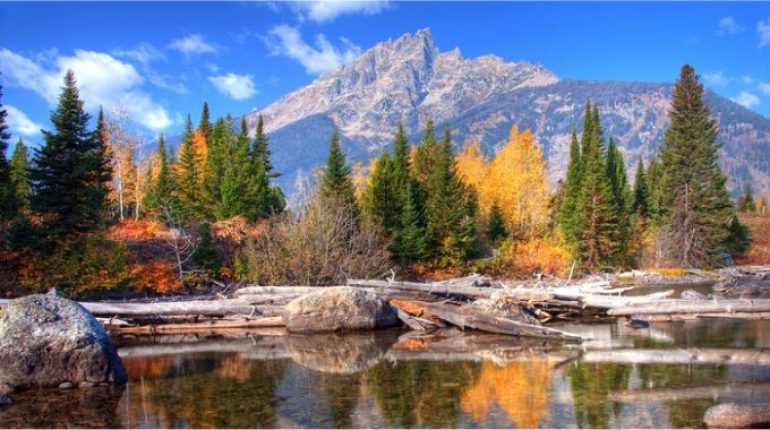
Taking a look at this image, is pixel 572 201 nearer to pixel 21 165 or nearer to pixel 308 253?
pixel 308 253

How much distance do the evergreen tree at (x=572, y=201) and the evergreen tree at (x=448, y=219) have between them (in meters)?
11.6

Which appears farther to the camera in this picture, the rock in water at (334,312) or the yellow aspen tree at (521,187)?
the yellow aspen tree at (521,187)

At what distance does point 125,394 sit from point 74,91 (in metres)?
21.4

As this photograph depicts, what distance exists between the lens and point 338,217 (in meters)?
33.1

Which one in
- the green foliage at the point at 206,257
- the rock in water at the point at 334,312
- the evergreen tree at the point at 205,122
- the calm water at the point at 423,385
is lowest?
the calm water at the point at 423,385

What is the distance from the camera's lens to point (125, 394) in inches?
462

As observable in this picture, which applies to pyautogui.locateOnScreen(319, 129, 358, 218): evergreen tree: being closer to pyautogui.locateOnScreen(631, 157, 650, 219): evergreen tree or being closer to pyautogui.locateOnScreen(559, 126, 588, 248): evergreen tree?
pyautogui.locateOnScreen(559, 126, 588, 248): evergreen tree

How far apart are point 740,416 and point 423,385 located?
5523 mm

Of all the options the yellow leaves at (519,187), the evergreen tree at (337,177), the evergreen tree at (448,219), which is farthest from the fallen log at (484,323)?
the yellow leaves at (519,187)

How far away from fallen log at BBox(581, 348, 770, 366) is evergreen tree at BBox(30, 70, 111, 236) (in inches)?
952

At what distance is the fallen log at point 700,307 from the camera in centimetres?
2105

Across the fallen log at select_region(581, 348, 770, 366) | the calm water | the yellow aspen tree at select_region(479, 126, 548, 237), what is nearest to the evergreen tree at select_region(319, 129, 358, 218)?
the yellow aspen tree at select_region(479, 126, 548, 237)

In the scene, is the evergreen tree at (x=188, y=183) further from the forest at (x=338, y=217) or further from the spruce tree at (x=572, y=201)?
the spruce tree at (x=572, y=201)

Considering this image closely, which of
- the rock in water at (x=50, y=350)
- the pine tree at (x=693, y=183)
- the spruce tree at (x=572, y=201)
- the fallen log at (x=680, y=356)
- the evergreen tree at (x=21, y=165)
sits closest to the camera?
the rock in water at (x=50, y=350)
